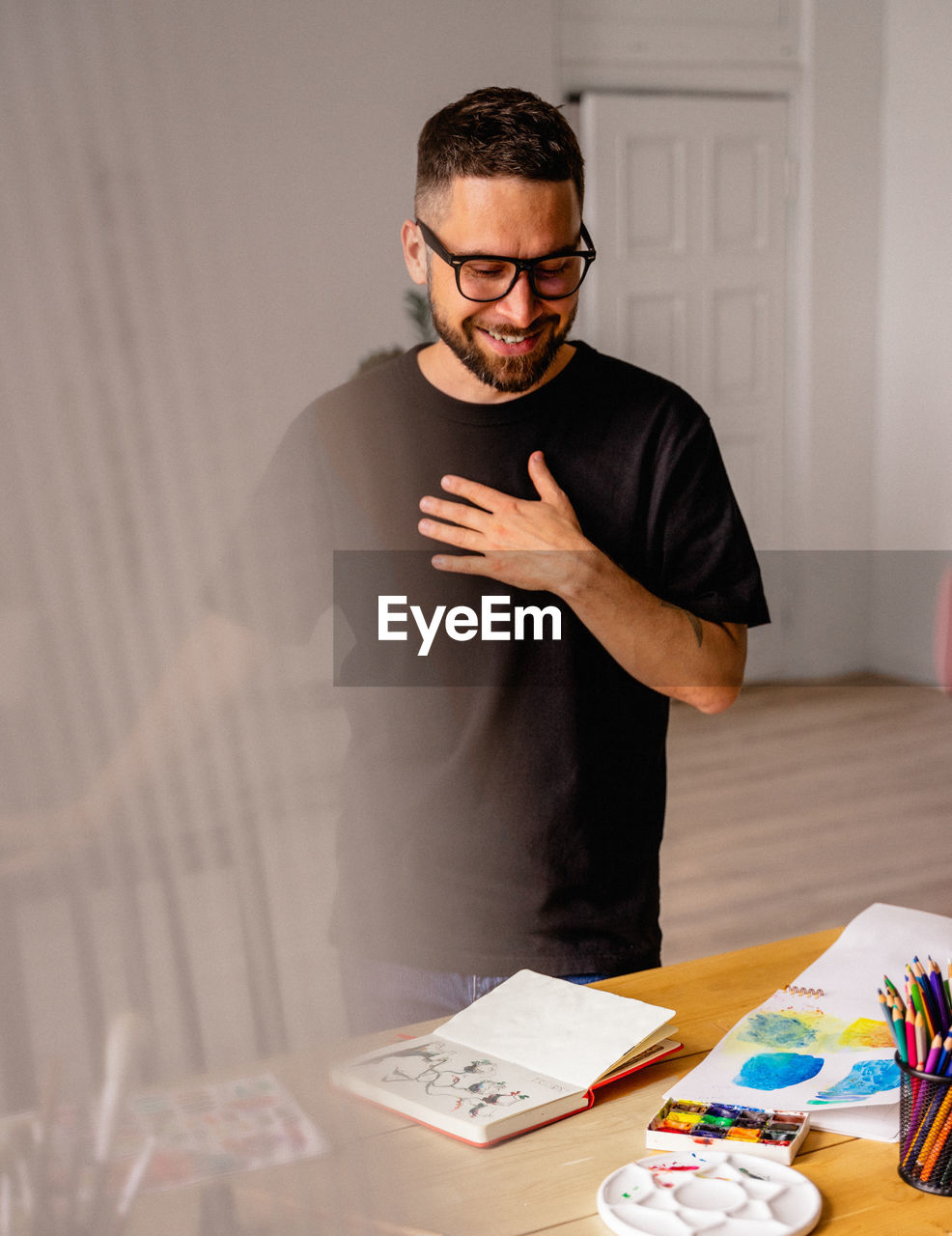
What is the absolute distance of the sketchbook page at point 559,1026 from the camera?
0.69m

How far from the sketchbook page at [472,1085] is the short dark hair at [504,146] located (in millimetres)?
560

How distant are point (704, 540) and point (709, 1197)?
55 centimetres

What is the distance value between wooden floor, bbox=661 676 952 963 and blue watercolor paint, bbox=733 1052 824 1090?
4.37 feet

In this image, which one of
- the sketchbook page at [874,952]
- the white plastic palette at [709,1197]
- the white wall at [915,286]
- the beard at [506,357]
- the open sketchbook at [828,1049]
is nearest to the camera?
the white plastic palette at [709,1197]

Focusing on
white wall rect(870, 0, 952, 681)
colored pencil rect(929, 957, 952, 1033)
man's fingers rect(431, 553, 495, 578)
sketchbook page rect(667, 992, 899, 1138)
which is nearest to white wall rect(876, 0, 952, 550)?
white wall rect(870, 0, 952, 681)

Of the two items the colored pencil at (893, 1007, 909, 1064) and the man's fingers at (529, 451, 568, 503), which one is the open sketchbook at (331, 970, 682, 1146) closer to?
the colored pencil at (893, 1007, 909, 1064)

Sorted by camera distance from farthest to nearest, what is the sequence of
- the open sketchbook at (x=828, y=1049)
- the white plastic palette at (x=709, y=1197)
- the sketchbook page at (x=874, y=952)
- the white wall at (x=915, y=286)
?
the white wall at (x=915, y=286) → the sketchbook page at (x=874, y=952) → the open sketchbook at (x=828, y=1049) → the white plastic palette at (x=709, y=1197)

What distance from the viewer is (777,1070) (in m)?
0.68

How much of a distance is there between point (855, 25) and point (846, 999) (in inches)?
120

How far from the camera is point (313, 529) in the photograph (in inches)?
7.2

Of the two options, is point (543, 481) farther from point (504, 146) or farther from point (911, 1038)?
point (911, 1038)

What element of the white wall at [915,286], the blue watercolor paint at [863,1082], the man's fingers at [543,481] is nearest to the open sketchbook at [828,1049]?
the blue watercolor paint at [863,1082]

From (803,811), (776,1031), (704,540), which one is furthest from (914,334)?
(776,1031)

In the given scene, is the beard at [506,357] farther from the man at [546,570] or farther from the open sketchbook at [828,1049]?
the open sketchbook at [828,1049]
